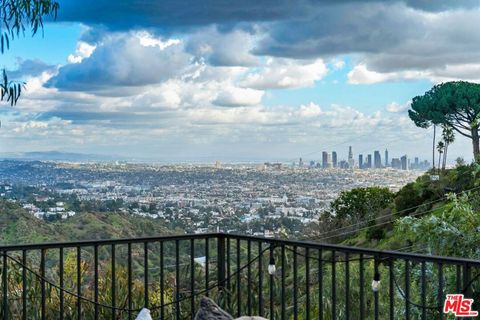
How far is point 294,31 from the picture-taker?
1103 centimetres

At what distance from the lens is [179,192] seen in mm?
10945

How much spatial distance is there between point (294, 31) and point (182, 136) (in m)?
2.60

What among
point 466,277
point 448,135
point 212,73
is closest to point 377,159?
point 448,135

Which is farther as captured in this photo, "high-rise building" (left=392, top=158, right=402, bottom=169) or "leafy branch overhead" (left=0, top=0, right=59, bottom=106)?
"high-rise building" (left=392, top=158, right=402, bottom=169)

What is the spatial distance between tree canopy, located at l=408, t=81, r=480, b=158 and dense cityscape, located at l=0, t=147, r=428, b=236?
12.2 meters

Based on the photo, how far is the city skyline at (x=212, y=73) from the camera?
340 inches

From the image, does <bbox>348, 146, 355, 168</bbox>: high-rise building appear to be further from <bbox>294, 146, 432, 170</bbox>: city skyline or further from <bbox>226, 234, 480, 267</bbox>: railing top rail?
<bbox>226, 234, 480, 267</bbox>: railing top rail

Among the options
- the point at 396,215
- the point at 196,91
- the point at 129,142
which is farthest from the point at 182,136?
the point at 396,215

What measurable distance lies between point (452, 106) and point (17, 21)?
23.8m

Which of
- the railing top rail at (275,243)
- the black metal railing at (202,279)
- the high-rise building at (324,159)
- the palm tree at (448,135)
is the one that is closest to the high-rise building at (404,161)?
the high-rise building at (324,159)

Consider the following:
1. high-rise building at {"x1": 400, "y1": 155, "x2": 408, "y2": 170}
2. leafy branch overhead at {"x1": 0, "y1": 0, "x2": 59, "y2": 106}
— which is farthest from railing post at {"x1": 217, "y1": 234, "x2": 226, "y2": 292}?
high-rise building at {"x1": 400, "y1": 155, "x2": 408, "y2": 170}

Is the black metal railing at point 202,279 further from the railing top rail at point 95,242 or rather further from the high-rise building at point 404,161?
the high-rise building at point 404,161

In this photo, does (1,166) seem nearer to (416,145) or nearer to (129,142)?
(129,142)

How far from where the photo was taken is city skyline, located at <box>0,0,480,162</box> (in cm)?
863
